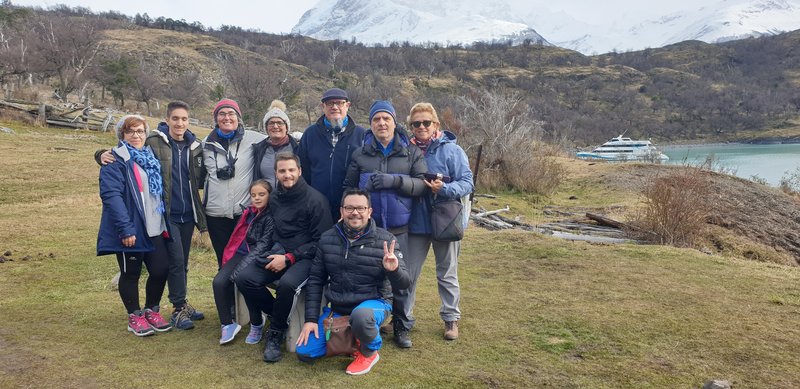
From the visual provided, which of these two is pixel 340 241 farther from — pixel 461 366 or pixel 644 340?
pixel 644 340

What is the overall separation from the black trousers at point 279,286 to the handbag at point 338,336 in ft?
1.09

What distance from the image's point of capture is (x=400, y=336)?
12.3ft

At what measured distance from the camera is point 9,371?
326cm

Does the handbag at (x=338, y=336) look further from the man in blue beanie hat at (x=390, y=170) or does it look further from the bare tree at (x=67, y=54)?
the bare tree at (x=67, y=54)

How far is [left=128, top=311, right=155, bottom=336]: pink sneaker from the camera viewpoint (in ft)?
12.7

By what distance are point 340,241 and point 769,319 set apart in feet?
12.3

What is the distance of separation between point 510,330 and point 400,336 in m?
1.00

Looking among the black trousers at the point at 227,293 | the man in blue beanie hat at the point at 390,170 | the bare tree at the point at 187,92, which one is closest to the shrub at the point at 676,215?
the man in blue beanie hat at the point at 390,170

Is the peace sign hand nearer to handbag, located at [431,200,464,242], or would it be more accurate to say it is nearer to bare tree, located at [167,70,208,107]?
handbag, located at [431,200,464,242]

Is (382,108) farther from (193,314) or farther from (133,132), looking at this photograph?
(193,314)

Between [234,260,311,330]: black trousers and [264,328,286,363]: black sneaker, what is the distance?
4 centimetres

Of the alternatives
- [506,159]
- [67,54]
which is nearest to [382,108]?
[506,159]

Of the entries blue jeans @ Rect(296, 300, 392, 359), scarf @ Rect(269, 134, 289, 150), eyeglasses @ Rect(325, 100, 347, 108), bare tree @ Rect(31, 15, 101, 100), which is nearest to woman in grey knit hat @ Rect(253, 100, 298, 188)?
scarf @ Rect(269, 134, 289, 150)

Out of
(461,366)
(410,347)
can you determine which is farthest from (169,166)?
Result: (461,366)
